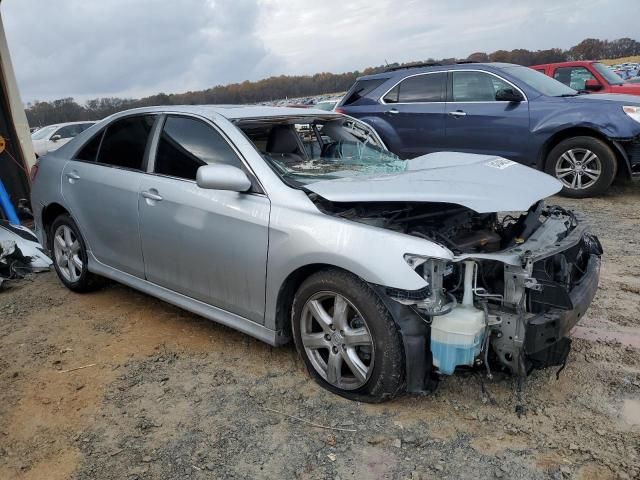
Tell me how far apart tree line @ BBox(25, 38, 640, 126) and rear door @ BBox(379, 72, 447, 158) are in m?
0.65

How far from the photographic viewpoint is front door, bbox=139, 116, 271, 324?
124 inches

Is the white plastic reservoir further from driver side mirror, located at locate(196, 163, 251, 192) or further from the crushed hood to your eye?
driver side mirror, located at locate(196, 163, 251, 192)

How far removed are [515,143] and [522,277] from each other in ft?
17.7

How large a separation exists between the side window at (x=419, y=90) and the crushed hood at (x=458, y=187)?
4740mm

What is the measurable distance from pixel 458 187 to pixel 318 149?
4.77 feet

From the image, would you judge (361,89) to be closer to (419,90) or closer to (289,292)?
(419,90)

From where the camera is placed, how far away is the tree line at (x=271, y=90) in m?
7.86

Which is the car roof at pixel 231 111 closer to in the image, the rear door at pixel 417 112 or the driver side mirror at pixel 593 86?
the rear door at pixel 417 112

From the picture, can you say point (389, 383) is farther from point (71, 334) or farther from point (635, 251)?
point (635, 251)

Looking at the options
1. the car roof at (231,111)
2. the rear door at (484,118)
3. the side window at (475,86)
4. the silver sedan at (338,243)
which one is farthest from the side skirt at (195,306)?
the side window at (475,86)

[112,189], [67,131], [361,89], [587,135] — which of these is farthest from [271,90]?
[112,189]

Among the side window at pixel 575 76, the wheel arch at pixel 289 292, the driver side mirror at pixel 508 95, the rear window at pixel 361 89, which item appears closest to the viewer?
the wheel arch at pixel 289 292

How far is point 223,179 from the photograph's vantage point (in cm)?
306

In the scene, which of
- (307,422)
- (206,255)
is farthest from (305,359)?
(206,255)
